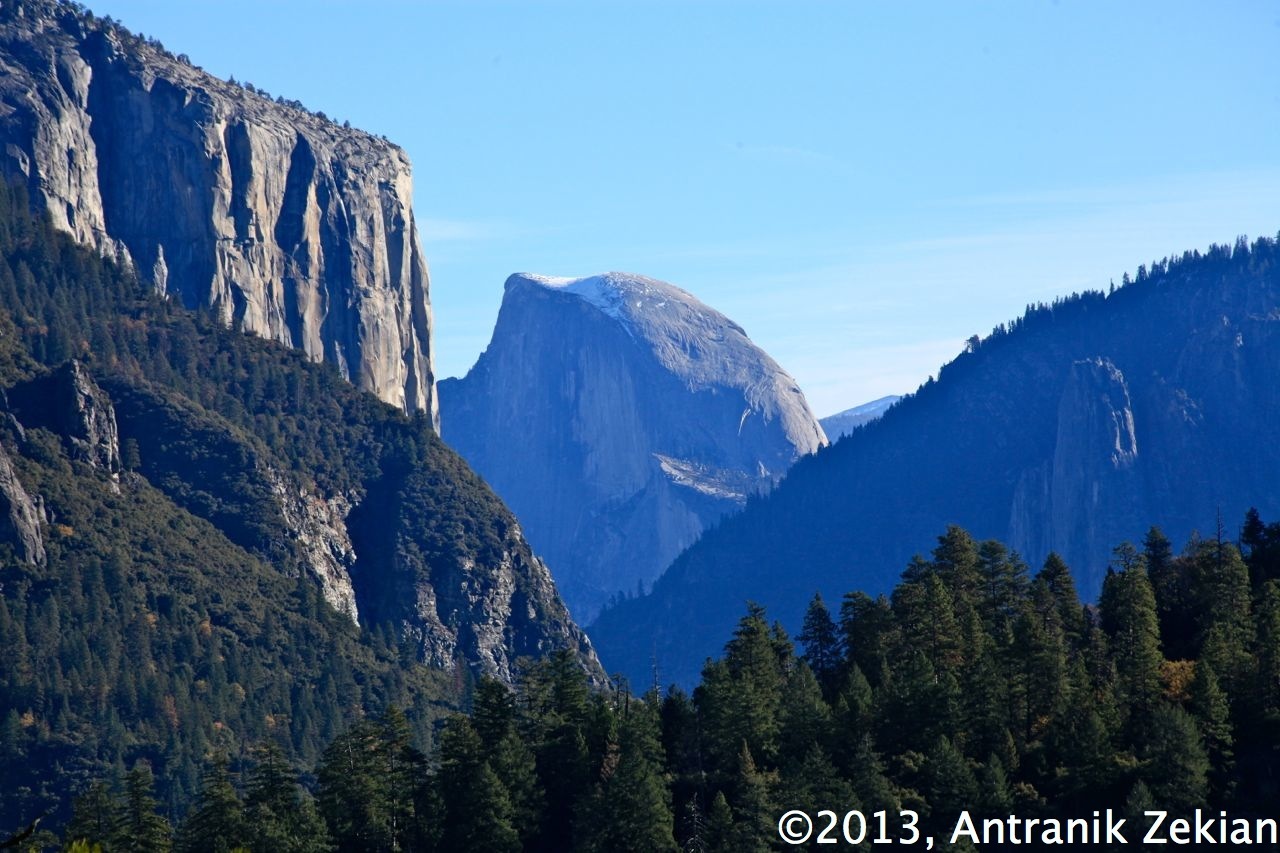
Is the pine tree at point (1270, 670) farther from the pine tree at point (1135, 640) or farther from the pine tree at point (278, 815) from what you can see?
the pine tree at point (278, 815)

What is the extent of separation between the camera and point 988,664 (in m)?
136

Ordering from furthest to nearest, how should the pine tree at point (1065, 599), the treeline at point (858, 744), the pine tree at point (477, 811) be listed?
the pine tree at point (1065, 599) → the pine tree at point (477, 811) → the treeline at point (858, 744)

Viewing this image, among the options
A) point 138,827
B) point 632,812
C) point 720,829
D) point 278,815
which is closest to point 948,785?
point 720,829

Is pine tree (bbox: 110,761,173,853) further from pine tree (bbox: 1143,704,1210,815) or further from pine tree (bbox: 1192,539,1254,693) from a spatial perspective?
pine tree (bbox: 1192,539,1254,693)

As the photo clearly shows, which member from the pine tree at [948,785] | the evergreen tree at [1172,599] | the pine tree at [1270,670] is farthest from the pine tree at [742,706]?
the pine tree at [1270,670]

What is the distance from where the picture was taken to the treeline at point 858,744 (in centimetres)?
12681

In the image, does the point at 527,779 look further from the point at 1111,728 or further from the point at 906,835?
the point at 1111,728

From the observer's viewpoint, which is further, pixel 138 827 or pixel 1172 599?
pixel 1172 599

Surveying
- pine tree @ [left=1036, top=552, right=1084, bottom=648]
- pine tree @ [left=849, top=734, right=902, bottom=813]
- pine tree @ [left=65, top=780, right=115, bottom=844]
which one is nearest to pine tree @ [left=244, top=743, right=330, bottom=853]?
pine tree @ [left=65, top=780, right=115, bottom=844]

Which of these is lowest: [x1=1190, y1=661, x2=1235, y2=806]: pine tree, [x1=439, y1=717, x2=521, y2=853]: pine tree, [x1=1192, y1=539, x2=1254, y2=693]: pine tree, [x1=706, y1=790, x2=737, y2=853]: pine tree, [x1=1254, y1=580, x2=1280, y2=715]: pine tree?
[x1=706, y1=790, x2=737, y2=853]: pine tree

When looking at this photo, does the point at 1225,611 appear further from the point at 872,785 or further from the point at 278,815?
the point at 278,815

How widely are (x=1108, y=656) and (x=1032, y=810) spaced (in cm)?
2044

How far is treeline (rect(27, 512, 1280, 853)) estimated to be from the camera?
416ft

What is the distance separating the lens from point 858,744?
13250cm
